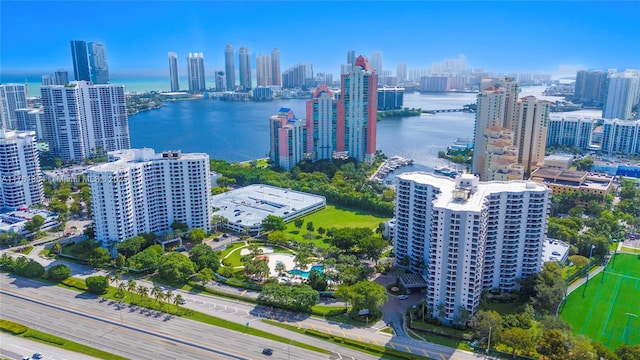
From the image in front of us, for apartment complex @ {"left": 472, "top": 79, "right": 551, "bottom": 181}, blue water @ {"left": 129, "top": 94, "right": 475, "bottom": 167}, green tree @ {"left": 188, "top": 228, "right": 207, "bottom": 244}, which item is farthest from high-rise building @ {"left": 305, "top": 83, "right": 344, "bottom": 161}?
green tree @ {"left": 188, "top": 228, "right": 207, "bottom": 244}

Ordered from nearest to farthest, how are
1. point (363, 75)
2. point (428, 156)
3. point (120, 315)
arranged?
point (120, 315), point (363, 75), point (428, 156)

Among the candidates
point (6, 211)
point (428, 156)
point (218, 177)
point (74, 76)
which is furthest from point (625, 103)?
point (74, 76)

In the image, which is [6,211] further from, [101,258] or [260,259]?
[260,259]

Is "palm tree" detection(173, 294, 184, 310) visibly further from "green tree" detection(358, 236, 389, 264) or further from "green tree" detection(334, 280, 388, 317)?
"green tree" detection(358, 236, 389, 264)

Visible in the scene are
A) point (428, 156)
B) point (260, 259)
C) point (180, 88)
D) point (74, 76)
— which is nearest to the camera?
point (260, 259)

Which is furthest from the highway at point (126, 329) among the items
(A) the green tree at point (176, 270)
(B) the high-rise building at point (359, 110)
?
(B) the high-rise building at point (359, 110)

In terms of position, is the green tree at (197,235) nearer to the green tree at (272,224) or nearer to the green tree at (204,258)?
the green tree at (204,258)
